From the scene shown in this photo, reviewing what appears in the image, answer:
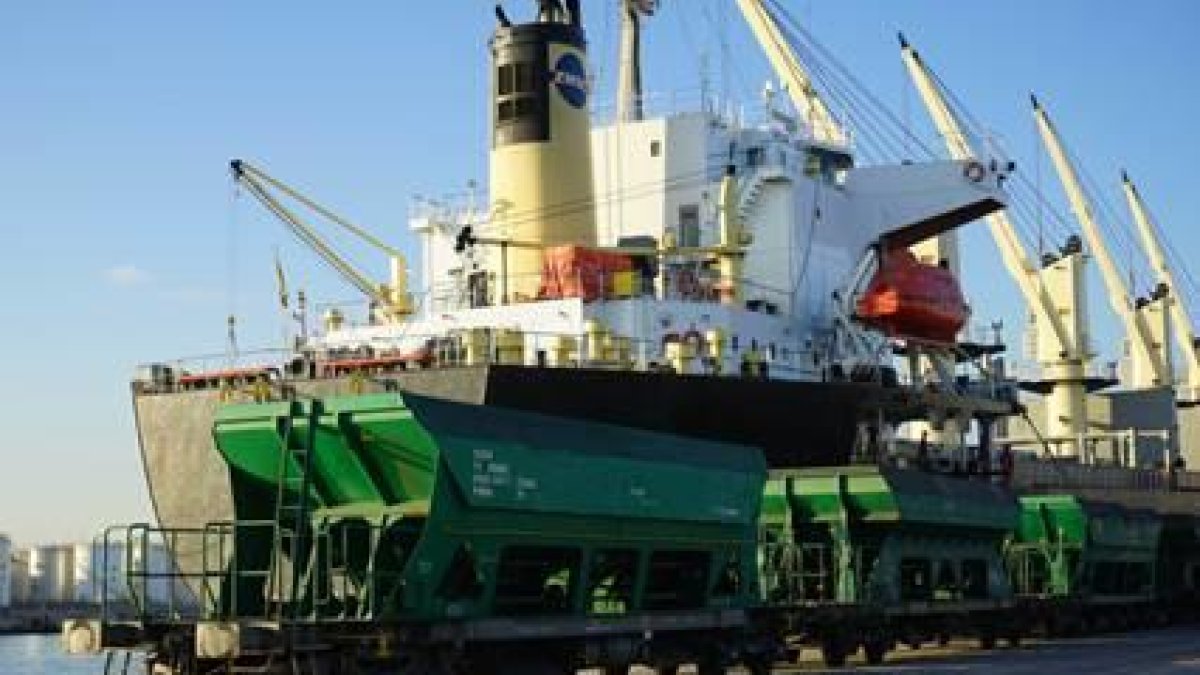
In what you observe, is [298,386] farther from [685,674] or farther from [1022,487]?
[1022,487]

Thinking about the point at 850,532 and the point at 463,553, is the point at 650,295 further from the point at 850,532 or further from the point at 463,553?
the point at 463,553

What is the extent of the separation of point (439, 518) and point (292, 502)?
2014 mm

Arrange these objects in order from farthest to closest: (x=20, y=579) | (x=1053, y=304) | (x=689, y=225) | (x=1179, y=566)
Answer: (x=20, y=579) < (x=1053, y=304) < (x=1179, y=566) < (x=689, y=225)

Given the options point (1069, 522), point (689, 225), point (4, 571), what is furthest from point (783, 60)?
point (4, 571)

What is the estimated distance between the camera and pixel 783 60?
55.3 metres

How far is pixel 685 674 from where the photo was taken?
23031 mm

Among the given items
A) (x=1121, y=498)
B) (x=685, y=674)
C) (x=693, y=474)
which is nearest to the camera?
(x=693, y=474)

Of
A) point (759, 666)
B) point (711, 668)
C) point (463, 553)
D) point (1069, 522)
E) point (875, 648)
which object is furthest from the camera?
point (1069, 522)

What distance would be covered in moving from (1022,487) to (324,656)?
31953mm

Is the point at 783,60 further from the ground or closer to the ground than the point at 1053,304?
further from the ground

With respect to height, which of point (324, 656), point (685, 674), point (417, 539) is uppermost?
point (417, 539)

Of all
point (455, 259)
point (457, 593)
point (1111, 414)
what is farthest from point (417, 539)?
point (1111, 414)

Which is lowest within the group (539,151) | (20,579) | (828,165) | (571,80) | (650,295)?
(20,579)

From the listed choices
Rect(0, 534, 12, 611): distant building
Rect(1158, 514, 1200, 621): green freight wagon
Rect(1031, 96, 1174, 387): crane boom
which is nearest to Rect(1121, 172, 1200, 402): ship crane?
Rect(1031, 96, 1174, 387): crane boom
